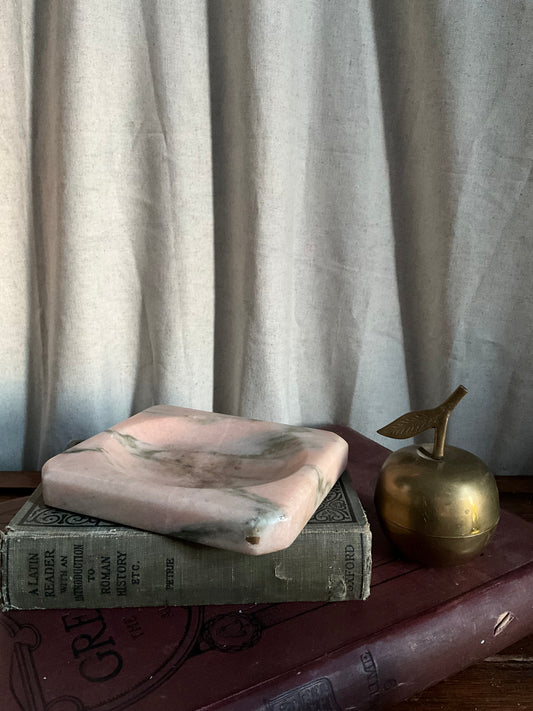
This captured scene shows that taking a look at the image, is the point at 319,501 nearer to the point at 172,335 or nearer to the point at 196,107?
the point at 172,335

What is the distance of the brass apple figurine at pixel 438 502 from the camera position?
50 cm

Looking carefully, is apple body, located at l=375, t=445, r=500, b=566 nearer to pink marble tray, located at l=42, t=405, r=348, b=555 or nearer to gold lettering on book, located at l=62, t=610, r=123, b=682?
pink marble tray, located at l=42, t=405, r=348, b=555

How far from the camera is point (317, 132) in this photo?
77cm

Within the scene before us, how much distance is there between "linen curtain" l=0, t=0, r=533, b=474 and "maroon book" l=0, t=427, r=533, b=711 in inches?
13.5

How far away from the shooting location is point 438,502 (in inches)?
19.7

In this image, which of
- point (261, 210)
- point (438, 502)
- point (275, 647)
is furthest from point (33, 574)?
point (261, 210)

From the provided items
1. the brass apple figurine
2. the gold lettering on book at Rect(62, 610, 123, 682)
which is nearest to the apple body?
the brass apple figurine

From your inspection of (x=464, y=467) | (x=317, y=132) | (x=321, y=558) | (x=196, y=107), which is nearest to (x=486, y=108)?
(x=317, y=132)

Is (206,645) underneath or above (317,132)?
underneath

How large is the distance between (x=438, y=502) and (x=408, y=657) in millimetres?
119

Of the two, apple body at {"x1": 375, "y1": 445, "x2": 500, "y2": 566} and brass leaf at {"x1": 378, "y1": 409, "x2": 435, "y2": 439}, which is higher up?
brass leaf at {"x1": 378, "y1": 409, "x2": 435, "y2": 439}

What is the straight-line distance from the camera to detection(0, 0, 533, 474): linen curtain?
0.71m

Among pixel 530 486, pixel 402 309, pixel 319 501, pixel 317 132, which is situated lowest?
pixel 530 486

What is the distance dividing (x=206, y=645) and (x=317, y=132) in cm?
60
